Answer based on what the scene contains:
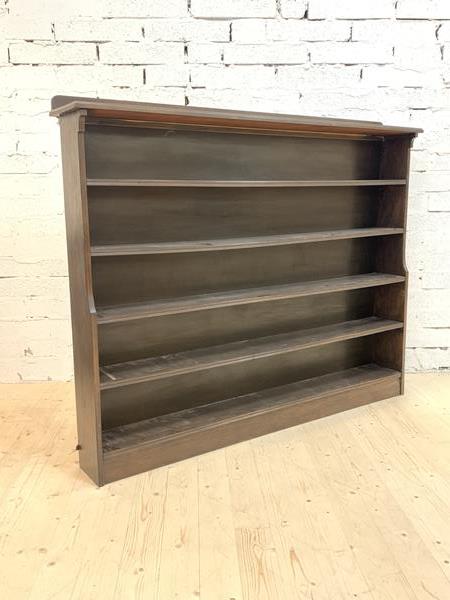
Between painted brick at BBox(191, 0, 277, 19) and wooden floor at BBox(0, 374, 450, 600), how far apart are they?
2.24m

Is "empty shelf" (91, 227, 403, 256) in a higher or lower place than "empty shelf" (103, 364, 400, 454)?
higher

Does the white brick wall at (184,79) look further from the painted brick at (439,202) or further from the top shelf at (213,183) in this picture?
the top shelf at (213,183)

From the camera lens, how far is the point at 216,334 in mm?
2834

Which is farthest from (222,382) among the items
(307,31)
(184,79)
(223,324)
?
(307,31)

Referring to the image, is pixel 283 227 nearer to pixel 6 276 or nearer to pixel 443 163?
pixel 443 163

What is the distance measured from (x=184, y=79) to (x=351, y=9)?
3.37 feet

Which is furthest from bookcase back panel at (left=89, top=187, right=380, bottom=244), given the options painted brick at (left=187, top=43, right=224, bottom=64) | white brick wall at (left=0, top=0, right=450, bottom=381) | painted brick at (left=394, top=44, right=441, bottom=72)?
painted brick at (left=187, top=43, right=224, bottom=64)

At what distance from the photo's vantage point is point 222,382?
9.44ft

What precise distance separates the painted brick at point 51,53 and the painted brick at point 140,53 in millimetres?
80

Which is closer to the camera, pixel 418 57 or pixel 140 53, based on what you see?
pixel 140 53

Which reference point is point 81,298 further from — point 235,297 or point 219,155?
point 219,155

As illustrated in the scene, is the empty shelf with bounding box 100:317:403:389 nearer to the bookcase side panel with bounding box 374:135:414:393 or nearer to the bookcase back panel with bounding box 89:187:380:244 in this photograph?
the bookcase side panel with bounding box 374:135:414:393

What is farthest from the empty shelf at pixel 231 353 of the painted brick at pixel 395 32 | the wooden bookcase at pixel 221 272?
the painted brick at pixel 395 32

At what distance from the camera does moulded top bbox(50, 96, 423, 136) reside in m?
2.14
